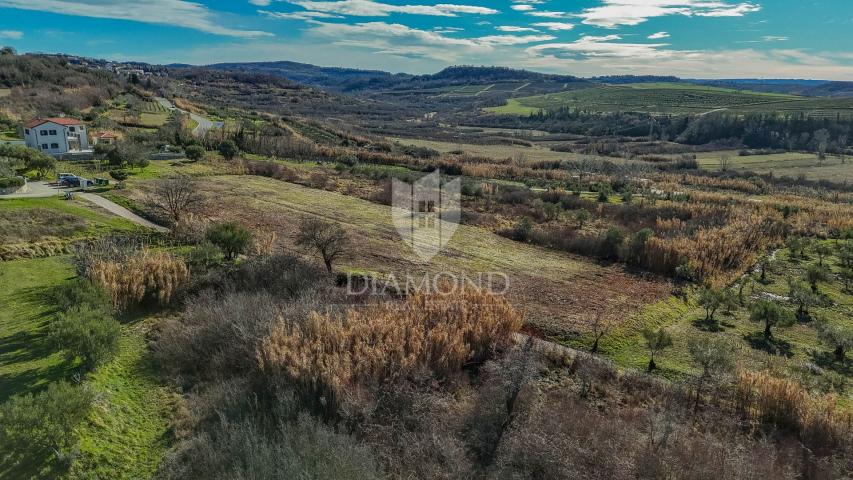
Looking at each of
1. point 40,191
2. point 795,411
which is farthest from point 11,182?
point 795,411

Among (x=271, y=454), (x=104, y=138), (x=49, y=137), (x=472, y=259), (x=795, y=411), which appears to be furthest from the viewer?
(x=104, y=138)

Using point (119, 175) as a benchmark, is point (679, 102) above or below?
above

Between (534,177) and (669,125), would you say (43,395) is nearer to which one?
(534,177)

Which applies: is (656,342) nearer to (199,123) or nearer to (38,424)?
(38,424)

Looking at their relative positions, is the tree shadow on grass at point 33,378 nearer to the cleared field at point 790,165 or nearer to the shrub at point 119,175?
the shrub at point 119,175

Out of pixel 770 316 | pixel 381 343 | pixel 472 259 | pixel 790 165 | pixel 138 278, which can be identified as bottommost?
pixel 472 259

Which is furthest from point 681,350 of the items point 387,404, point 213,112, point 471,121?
point 471,121

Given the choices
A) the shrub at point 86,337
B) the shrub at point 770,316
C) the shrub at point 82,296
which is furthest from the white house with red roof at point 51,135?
the shrub at point 770,316

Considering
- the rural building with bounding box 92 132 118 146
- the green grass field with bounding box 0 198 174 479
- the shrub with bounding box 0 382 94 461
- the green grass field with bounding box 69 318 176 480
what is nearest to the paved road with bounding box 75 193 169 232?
the green grass field with bounding box 0 198 174 479
